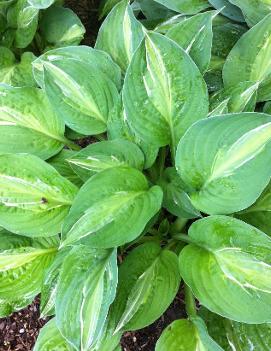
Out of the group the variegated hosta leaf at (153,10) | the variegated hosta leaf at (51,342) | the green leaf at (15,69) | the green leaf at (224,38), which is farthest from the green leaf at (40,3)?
the variegated hosta leaf at (51,342)

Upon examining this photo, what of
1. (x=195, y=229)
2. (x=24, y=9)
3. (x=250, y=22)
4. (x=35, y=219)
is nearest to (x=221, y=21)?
(x=250, y=22)

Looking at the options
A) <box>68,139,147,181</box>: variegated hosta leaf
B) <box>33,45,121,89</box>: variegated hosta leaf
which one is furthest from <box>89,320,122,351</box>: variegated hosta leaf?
<box>33,45,121,89</box>: variegated hosta leaf

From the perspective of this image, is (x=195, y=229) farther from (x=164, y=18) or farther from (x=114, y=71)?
(x=164, y=18)

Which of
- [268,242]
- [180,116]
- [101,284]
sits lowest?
[101,284]

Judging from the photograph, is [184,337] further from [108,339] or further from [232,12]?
[232,12]

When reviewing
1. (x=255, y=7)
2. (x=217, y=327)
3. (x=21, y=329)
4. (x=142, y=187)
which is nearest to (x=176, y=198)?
(x=142, y=187)

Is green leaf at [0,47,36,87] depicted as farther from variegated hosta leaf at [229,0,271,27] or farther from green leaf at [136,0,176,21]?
variegated hosta leaf at [229,0,271,27]
